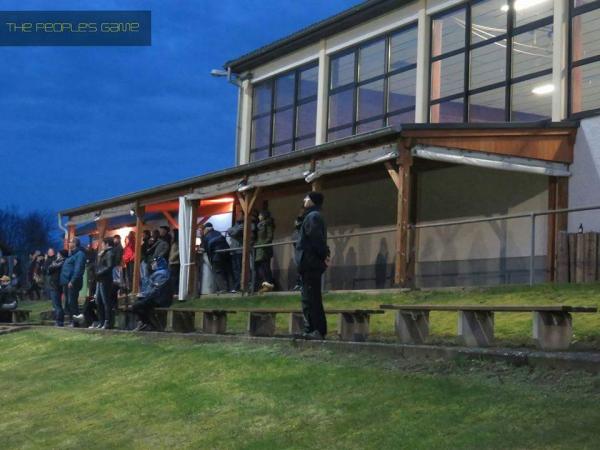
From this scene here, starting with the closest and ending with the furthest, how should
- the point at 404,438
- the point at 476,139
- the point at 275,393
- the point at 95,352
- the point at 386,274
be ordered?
the point at 404,438 < the point at 275,393 < the point at 95,352 < the point at 476,139 < the point at 386,274

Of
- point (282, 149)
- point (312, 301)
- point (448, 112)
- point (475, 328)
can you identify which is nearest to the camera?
point (475, 328)

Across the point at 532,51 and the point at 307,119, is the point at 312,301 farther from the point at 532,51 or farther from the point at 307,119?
the point at 307,119

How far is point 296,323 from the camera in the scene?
12148 millimetres

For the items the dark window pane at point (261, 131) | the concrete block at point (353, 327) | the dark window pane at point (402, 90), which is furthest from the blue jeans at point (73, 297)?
the dark window pane at point (261, 131)

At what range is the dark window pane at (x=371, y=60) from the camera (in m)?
22.8

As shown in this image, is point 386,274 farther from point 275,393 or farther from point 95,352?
point 275,393

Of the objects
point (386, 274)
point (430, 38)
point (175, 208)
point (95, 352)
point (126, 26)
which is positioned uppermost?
point (126, 26)

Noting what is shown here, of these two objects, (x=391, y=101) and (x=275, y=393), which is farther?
(x=391, y=101)

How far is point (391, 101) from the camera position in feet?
73.2

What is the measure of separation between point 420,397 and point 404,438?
0.98 meters

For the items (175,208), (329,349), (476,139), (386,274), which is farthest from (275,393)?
(175,208)

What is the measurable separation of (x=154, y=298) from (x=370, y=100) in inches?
387

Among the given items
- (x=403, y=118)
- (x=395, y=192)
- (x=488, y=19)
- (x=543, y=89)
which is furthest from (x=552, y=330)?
(x=403, y=118)

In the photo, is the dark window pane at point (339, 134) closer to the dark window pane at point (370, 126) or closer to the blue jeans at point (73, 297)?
the dark window pane at point (370, 126)
